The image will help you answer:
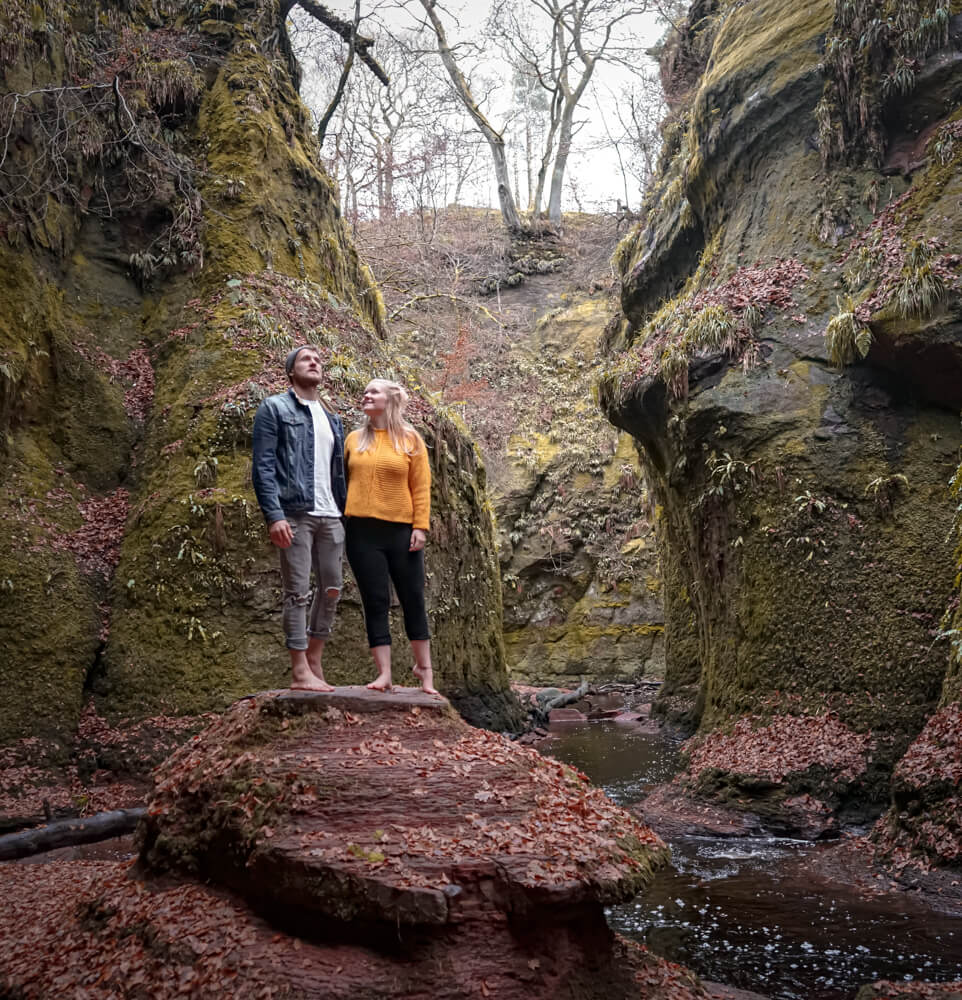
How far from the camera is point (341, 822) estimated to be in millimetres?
4289

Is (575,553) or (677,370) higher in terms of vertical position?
(677,370)

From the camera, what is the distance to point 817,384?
34.8 feet

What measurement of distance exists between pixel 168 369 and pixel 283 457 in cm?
650

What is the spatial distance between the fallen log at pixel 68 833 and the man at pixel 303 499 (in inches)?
87.6

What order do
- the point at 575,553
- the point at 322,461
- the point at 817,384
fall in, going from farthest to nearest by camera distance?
the point at 575,553 < the point at 817,384 < the point at 322,461

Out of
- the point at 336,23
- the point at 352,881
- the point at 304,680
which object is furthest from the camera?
the point at 336,23

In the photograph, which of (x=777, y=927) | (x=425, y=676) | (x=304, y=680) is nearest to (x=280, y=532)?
(x=304, y=680)

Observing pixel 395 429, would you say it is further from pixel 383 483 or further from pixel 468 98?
pixel 468 98

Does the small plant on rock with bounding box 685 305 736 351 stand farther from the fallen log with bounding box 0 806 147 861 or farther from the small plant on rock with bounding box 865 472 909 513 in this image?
the fallen log with bounding box 0 806 147 861

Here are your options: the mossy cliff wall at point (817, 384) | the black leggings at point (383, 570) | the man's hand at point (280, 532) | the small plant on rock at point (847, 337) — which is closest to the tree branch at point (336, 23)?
the mossy cliff wall at point (817, 384)

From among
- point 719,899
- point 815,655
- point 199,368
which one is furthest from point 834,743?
point 199,368

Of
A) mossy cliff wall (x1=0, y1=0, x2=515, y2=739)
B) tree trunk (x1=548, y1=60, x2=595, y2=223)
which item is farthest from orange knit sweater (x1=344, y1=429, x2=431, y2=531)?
tree trunk (x1=548, y1=60, x2=595, y2=223)

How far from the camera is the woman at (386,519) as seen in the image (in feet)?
18.3

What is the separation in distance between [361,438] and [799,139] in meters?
10.4
